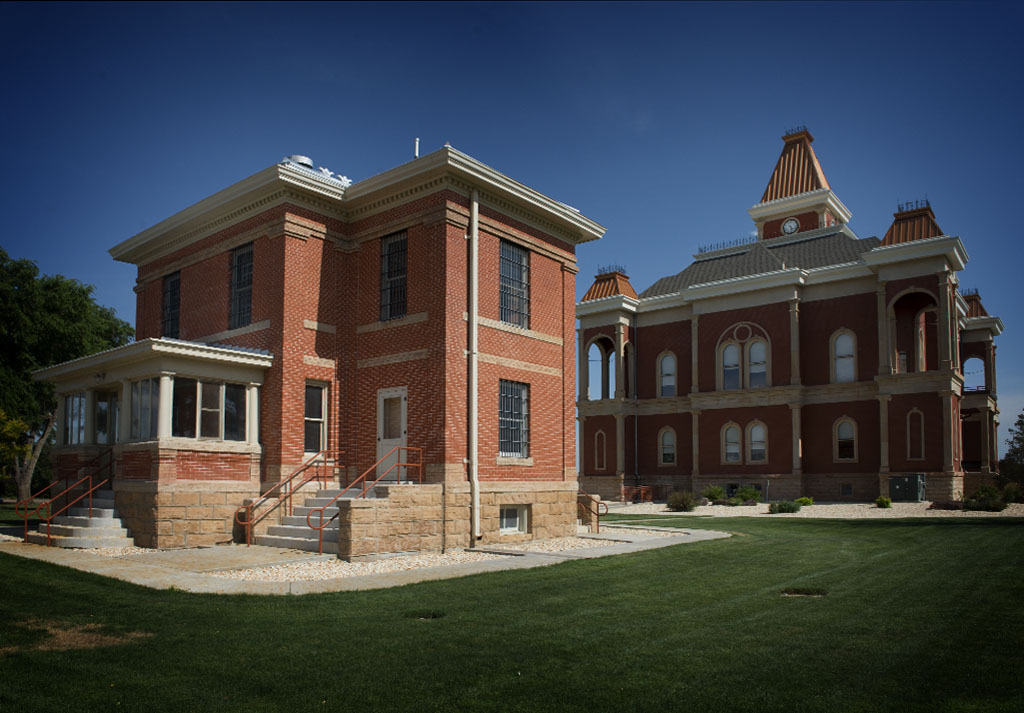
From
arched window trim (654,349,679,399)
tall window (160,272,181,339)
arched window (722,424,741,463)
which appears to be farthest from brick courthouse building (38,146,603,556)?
arched window trim (654,349,679,399)

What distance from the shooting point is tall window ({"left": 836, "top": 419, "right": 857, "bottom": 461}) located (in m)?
39.2

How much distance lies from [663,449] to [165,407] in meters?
33.4

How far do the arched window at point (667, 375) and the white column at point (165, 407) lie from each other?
110 ft

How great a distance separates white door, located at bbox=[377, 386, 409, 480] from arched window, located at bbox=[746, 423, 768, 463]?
27.5 m

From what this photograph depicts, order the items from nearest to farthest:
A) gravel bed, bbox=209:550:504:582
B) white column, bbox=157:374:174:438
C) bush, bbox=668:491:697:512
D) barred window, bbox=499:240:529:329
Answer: gravel bed, bbox=209:550:504:582
white column, bbox=157:374:174:438
barred window, bbox=499:240:529:329
bush, bbox=668:491:697:512

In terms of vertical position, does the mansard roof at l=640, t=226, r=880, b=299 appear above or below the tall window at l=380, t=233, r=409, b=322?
above

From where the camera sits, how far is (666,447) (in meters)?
46.2

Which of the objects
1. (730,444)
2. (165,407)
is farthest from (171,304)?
(730,444)

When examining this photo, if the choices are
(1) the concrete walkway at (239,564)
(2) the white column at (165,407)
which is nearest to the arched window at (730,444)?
(1) the concrete walkway at (239,564)

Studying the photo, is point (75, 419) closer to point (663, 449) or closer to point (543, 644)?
point (543, 644)

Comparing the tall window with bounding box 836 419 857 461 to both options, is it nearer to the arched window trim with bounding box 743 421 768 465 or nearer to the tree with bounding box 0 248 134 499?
the arched window trim with bounding box 743 421 768 465

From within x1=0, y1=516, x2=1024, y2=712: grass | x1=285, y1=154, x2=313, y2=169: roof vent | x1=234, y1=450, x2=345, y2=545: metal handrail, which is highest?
Result: x1=285, y1=154, x2=313, y2=169: roof vent

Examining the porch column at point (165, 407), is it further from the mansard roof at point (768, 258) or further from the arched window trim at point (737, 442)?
the mansard roof at point (768, 258)

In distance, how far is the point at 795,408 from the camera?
4041 centimetres
